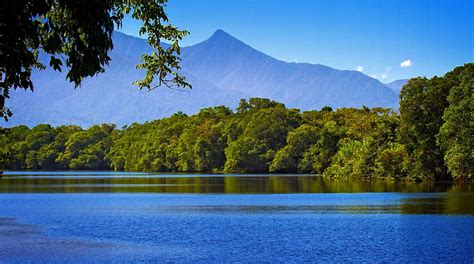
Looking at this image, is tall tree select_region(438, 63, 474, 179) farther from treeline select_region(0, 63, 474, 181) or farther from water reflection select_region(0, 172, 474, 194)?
water reflection select_region(0, 172, 474, 194)

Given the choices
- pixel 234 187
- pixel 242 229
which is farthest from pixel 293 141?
pixel 242 229

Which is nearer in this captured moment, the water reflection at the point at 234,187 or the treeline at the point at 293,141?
the water reflection at the point at 234,187

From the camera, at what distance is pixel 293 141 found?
11438 centimetres

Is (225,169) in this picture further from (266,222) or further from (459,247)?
(459,247)

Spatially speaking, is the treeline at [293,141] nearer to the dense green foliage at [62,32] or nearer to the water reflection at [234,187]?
the water reflection at [234,187]

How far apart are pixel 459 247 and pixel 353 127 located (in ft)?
246

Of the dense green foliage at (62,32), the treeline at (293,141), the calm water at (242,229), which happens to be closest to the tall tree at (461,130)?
the treeline at (293,141)

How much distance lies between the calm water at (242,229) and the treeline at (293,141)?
4.32 metres

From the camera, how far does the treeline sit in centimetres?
6650

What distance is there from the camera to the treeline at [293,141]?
6650cm

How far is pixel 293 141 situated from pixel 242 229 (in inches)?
3261

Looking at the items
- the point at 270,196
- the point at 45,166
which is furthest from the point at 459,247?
the point at 45,166

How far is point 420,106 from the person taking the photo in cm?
7181

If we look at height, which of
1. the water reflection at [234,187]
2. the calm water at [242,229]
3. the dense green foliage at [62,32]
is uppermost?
the dense green foliage at [62,32]
